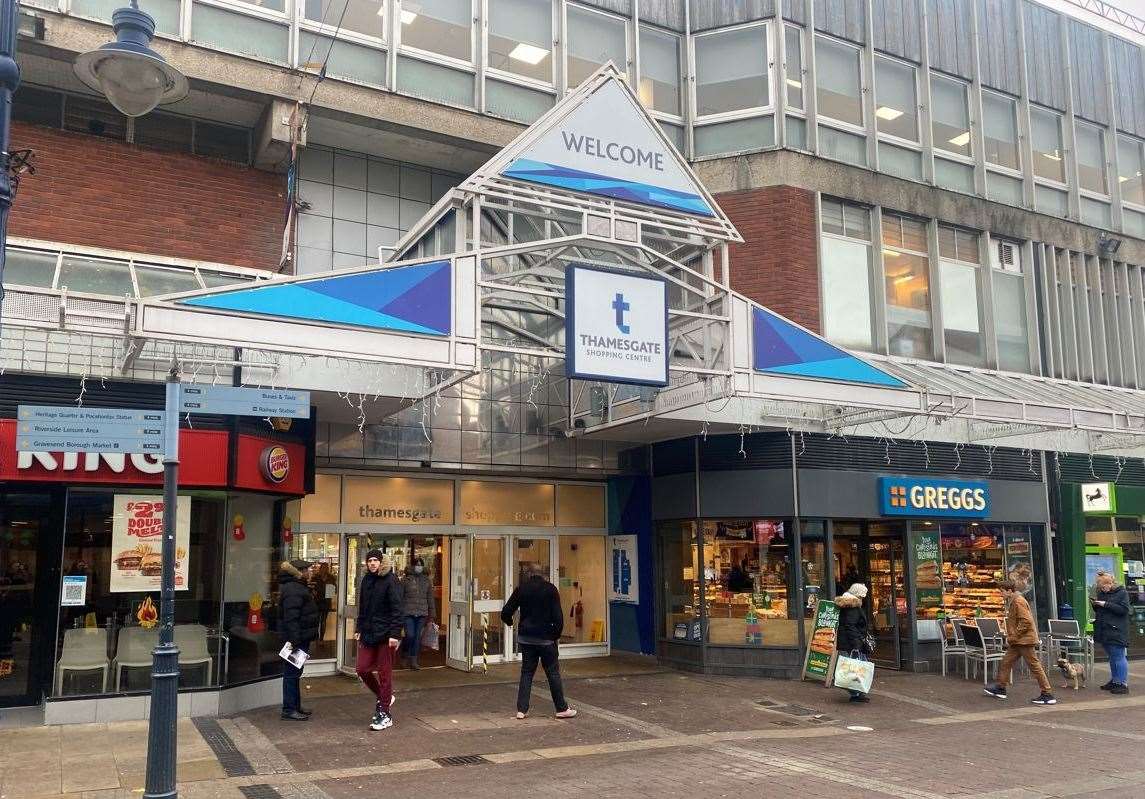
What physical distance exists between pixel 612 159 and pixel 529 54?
486cm

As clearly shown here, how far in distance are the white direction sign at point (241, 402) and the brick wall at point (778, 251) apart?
32.2 feet

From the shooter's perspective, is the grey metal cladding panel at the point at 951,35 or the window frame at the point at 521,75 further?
the grey metal cladding panel at the point at 951,35

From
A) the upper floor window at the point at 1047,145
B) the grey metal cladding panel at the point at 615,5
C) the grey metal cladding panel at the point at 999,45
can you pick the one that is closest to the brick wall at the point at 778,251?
the grey metal cladding panel at the point at 615,5

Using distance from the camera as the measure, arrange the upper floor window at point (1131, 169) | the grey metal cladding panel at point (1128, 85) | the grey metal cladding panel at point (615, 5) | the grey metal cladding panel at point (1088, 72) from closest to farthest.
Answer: the grey metal cladding panel at point (615, 5) → the grey metal cladding panel at point (1088, 72) → the upper floor window at point (1131, 169) → the grey metal cladding panel at point (1128, 85)

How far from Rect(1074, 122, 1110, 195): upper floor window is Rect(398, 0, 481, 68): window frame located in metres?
12.9

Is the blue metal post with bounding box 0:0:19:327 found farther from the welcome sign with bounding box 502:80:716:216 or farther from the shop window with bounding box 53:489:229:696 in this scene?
the welcome sign with bounding box 502:80:716:216

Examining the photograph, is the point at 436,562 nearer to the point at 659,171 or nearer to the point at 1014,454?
the point at 659,171

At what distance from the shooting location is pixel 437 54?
15.1 m

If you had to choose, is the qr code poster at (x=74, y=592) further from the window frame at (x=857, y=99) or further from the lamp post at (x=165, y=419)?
the window frame at (x=857, y=99)

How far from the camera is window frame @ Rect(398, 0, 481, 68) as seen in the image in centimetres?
1472

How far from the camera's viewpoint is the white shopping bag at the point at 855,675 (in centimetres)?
1243

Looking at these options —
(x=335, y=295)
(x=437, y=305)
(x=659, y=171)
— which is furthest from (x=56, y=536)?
(x=659, y=171)

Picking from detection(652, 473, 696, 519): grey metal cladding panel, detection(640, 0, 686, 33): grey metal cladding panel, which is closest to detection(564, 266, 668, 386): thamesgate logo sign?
detection(652, 473, 696, 519): grey metal cladding panel

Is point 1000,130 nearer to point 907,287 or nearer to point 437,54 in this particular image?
point 907,287
